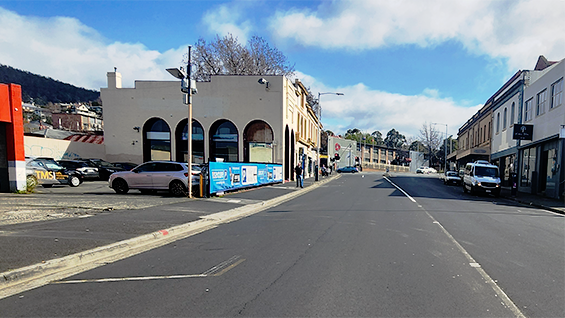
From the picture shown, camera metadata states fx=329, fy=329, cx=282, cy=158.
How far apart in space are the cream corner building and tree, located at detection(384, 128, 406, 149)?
12755 centimetres

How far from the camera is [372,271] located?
5.28m

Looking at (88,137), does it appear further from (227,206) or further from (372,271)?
(372,271)

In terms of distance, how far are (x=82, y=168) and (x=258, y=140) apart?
13614 mm

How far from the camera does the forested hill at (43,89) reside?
5377 inches

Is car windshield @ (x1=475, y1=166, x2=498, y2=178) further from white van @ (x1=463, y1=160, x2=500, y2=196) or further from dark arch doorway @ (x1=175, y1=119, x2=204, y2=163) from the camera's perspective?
dark arch doorway @ (x1=175, y1=119, x2=204, y2=163)

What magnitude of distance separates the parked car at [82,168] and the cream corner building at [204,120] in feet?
24.4

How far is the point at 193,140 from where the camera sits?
98.7 ft

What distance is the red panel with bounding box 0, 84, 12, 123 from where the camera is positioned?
13.2 m

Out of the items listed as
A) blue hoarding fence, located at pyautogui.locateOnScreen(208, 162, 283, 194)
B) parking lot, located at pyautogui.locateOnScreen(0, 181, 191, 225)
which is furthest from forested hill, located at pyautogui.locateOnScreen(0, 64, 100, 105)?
parking lot, located at pyautogui.locateOnScreen(0, 181, 191, 225)

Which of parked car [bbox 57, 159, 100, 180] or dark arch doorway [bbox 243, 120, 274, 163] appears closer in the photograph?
parked car [bbox 57, 159, 100, 180]

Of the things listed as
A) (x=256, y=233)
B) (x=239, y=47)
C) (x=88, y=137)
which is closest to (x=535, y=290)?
(x=256, y=233)

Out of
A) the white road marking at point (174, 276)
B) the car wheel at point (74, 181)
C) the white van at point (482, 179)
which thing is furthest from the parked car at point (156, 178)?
the white van at point (482, 179)

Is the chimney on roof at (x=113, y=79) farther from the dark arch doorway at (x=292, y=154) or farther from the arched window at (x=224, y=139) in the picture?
the dark arch doorway at (x=292, y=154)

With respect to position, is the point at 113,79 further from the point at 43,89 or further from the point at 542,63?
the point at 43,89
